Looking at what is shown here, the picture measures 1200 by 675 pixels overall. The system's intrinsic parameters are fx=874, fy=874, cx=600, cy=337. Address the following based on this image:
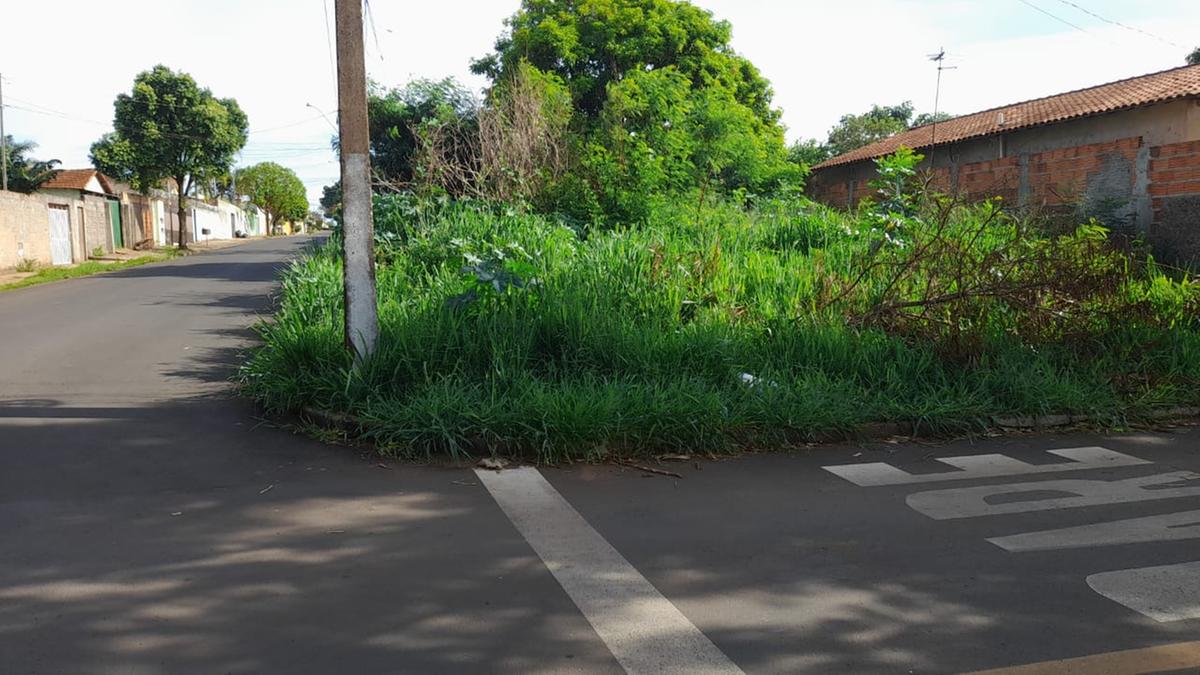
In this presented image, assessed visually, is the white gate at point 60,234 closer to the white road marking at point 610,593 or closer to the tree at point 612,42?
the tree at point 612,42

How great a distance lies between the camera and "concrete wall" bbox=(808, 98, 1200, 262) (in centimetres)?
1020

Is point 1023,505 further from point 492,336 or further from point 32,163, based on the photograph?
point 32,163

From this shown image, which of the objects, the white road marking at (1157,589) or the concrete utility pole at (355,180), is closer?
the white road marking at (1157,589)

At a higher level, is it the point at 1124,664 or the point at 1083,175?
the point at 1083,175

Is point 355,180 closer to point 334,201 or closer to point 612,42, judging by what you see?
point 612,42

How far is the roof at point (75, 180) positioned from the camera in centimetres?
3978

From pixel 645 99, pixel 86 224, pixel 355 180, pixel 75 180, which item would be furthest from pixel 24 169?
pixel 355 180

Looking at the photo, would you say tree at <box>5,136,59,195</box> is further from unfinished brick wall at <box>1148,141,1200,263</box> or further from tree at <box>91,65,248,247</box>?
unfinished brick wall at <box>1148,141,1200,263</box>

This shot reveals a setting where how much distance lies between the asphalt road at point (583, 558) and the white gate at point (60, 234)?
74.1 feet

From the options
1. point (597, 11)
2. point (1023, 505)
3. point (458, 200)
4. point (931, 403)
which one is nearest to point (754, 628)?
point (1023, 505)

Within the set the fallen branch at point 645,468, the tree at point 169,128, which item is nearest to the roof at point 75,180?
the tree at point 169,128

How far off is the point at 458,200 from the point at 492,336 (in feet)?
19.1

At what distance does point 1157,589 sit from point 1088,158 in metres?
9.92

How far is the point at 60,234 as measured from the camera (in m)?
26.4
